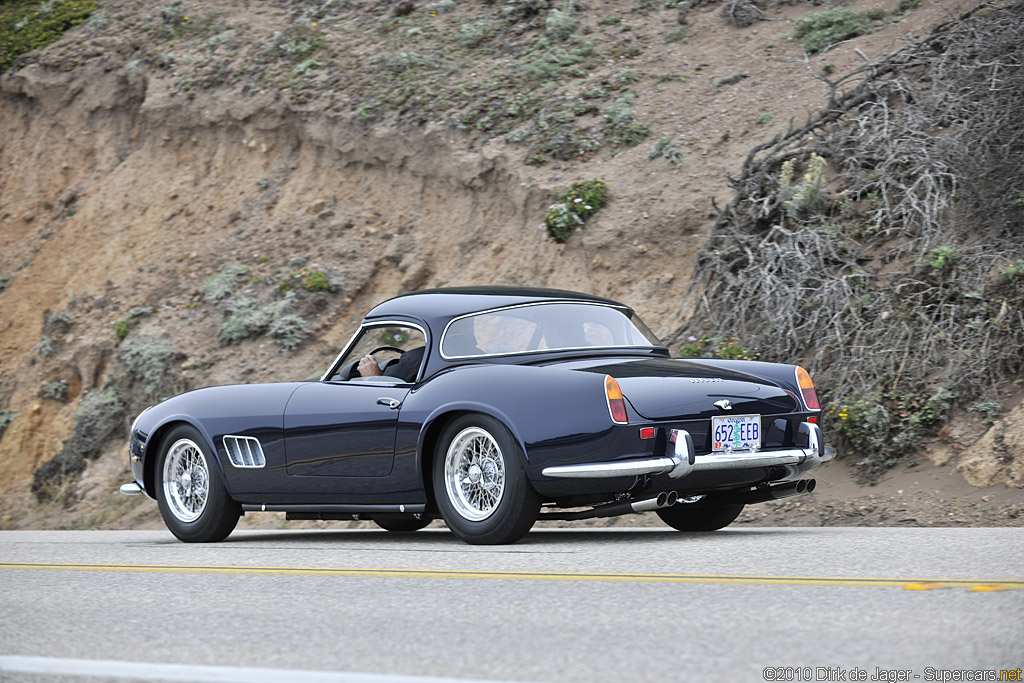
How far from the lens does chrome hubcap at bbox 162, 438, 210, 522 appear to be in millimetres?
8578

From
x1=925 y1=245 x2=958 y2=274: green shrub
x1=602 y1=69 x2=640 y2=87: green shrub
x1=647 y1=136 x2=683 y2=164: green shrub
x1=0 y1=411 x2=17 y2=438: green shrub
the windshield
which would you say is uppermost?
x1=602 y1=69 x2=640 y2=87: green shrub

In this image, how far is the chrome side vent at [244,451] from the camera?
809cm

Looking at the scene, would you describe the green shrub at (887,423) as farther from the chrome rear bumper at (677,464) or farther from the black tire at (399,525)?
the black tire at (399,525)

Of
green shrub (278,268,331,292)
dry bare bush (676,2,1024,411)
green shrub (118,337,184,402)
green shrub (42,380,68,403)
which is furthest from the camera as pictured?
green shrub (42,380,68,403)

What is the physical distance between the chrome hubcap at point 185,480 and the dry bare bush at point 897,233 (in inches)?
226

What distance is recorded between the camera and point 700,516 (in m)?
8.25

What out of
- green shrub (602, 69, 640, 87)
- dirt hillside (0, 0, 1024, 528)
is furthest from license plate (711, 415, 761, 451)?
green shrub (602, 69, 640, 87)

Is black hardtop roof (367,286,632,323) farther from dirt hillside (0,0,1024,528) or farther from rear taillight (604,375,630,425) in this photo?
dirt hillside (0,0,1024,528)

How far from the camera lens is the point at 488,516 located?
685cm

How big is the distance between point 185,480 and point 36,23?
20071 millimetres

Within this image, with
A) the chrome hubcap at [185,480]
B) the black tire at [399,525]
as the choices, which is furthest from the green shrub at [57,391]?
the black tire at [399,525]

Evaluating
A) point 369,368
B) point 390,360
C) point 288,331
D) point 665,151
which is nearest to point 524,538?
point 369,368

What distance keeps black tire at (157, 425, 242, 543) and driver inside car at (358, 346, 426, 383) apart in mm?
1273

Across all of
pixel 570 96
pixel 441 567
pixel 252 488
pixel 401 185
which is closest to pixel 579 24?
pixel 570 96
